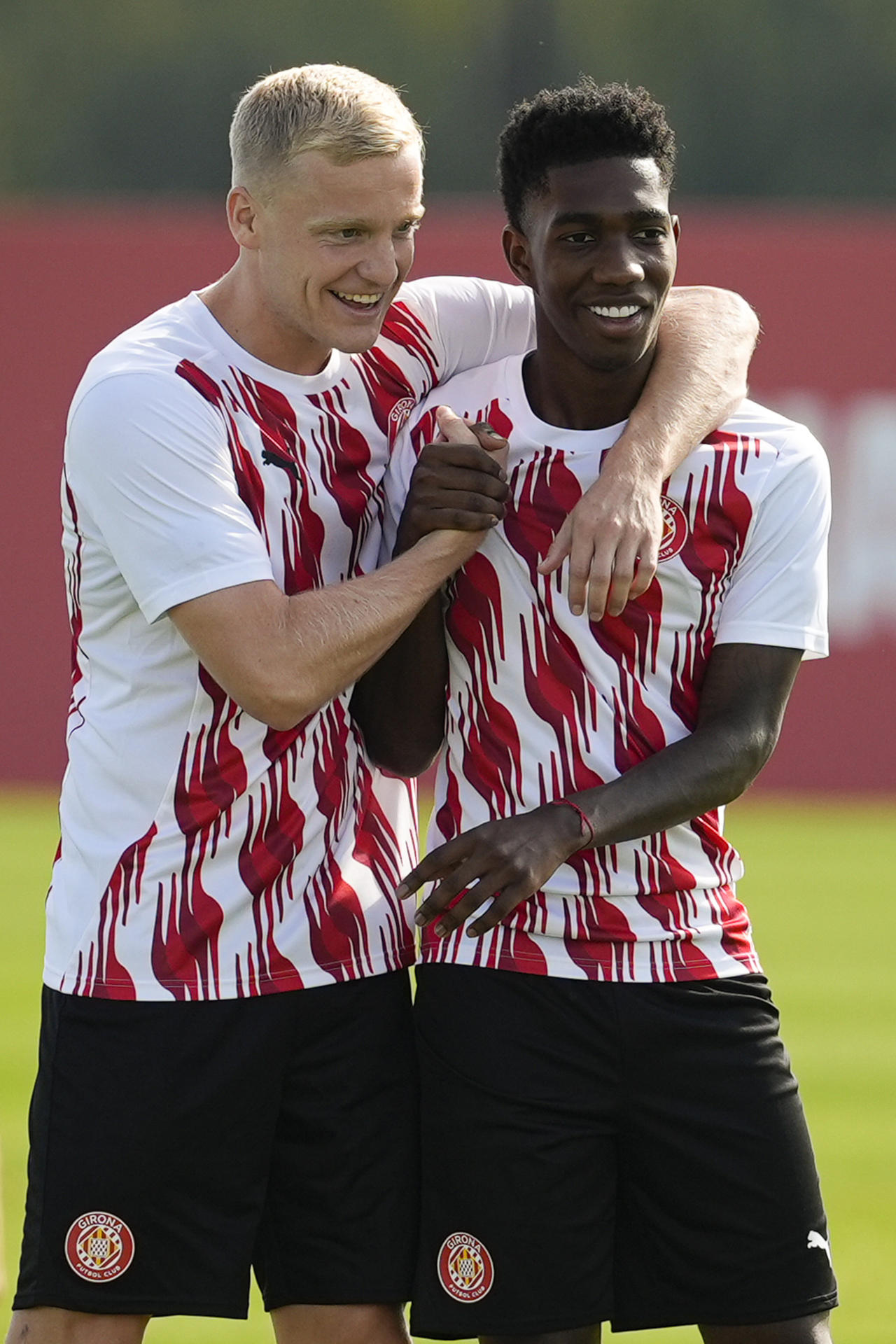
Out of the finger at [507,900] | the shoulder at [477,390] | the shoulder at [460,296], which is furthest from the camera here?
the shoulder at [460,296]

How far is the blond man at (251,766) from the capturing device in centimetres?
301

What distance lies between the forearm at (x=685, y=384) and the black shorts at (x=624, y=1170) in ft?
2.45

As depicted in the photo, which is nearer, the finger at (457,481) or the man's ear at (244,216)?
the finger at (457,481)

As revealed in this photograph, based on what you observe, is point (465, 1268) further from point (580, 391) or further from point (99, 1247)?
point (580, 391)

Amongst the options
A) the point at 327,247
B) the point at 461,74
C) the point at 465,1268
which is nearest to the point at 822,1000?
the point at 465,1268

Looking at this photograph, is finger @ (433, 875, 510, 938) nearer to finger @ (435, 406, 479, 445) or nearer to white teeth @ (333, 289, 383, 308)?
finger @ (435, 406, 479, 445)

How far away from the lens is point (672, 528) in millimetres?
3078

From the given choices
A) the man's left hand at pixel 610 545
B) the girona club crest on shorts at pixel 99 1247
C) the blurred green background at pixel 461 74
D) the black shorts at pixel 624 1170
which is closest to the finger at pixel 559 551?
the man's left hand at pixel 610 545

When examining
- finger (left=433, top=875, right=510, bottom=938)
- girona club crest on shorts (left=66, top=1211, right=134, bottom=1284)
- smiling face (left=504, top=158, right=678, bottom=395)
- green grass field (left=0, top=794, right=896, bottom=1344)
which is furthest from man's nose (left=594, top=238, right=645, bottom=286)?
green grass field (left=0, top=794, right=896, bottom=1344)

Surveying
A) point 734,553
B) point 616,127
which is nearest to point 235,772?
point 734,553

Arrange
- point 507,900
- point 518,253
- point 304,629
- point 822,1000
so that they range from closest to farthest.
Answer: point 507,900 < point 304,629 < point 518,253 < point 822,1000

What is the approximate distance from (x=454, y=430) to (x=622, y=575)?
35 centimetres

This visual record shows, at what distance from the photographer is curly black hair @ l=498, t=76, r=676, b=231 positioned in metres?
3.10

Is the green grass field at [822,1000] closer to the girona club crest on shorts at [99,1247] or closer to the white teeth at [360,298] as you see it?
the girona club crest on shorts at [99,1247]
